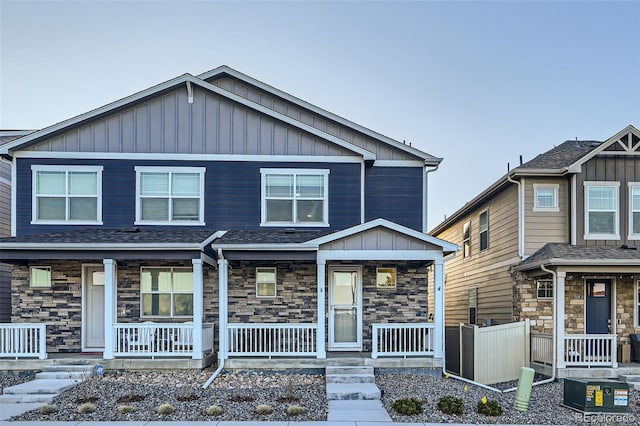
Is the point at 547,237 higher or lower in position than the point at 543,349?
higher

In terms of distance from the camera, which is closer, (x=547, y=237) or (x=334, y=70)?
(x=547, y=237)

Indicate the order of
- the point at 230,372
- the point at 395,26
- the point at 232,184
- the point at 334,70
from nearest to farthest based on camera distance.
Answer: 1. the point at 230,372
2. the point at 232,184
3. the point at 395,26
4. the point at 334,70

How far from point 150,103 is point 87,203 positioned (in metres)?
2.98

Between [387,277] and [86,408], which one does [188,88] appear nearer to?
[387,277]

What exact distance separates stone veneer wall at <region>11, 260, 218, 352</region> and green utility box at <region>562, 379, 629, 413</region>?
8.38 metres

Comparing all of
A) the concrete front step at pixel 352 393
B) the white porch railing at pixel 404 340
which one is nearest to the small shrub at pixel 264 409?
the concrete front step at pixel 352 393

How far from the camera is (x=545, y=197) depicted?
1495 centimetres

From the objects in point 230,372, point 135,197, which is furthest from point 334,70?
point 230,372

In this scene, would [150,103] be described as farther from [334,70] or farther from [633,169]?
[633,169]

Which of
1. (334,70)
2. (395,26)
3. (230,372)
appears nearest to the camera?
(230,372)

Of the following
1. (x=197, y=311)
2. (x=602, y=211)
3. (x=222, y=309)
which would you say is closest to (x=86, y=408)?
(x=197, y=311)

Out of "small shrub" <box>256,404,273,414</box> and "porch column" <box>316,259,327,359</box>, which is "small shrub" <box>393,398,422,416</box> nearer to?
"small shrub" <box>256,404,273,414</box>

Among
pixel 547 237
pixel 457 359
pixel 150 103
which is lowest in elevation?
pixel 457 359

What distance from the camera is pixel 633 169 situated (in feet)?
48.4
